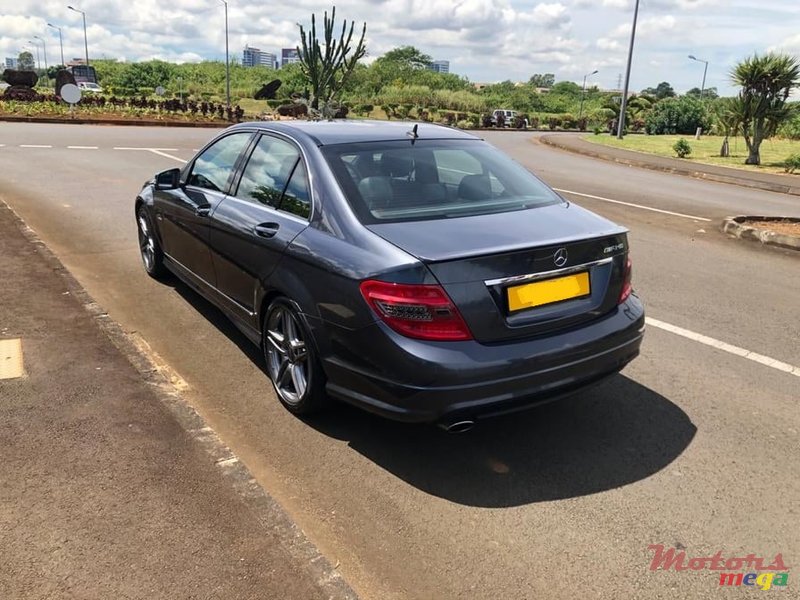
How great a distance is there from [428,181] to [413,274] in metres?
1.03

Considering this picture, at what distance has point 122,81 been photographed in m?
80.5

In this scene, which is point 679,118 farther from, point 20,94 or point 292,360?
point 292,360

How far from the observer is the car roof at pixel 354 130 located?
3987mm

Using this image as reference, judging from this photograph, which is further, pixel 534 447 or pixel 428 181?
pixel 428 181

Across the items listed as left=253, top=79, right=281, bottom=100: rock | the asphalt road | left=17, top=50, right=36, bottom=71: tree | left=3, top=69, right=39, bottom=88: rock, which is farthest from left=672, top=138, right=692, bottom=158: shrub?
left=17, top=50, right=36, bottom=71: tree

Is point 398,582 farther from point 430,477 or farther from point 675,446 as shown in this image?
point 675,446

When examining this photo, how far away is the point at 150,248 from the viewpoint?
6129 millimetres

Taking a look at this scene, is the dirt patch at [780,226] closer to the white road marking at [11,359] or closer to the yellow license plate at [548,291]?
the yellow license plate at [548,291]

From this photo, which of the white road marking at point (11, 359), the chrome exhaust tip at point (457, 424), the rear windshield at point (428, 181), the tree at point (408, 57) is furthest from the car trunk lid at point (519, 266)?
the tree at point (408, 57)

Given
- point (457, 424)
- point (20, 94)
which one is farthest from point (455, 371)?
point (20, 94)

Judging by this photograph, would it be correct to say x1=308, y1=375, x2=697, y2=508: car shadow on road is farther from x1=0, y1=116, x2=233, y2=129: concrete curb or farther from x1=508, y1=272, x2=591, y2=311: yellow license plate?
x1=0, y1=116, x2=233, y2=129: concrete curb

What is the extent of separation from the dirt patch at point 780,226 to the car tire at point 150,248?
7609 mm

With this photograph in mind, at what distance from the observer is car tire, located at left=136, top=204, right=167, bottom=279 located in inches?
235

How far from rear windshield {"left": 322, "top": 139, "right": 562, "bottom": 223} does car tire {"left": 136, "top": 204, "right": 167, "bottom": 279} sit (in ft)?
9.12
